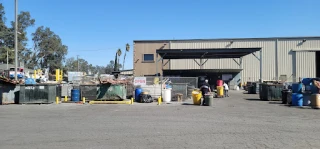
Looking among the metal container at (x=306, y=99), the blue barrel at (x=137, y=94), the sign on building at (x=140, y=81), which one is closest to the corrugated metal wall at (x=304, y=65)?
the metal container at (x=306, y=99)

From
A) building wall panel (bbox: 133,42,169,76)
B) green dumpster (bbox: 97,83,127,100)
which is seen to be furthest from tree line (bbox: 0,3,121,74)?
green dumpster (bbox: 97,83,127,100)

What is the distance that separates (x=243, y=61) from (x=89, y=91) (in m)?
29.3

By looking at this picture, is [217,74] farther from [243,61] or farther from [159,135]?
[159,135]

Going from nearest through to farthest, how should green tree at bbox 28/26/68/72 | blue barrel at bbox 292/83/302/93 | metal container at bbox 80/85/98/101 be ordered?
blue barrel at bbox 292/83/302/93 → metal container at bbox 80/85/98/101 → green tree at bbox 28/26/68/72

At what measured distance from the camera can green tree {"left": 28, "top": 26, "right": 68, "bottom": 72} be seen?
95.7 m

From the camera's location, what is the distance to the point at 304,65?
44250mm

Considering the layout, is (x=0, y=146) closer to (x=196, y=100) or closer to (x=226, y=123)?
(x=226, y=123)

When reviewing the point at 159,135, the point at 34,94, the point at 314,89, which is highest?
the point at 314,89

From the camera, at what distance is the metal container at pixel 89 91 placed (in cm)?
2395

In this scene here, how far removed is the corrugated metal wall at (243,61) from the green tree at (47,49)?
62165mm

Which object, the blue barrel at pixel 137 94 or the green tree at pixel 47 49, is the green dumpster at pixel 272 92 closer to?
the blue barrel at pixel 137 94

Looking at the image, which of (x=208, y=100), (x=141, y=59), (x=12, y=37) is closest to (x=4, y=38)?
(x=12, y=37)

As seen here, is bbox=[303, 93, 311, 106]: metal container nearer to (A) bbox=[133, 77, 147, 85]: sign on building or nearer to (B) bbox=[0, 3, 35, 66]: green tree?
(A) bbox=[133, 77, 147, 85]: sign on building

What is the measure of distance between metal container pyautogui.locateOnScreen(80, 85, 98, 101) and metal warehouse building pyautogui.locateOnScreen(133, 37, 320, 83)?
66.0 feet
